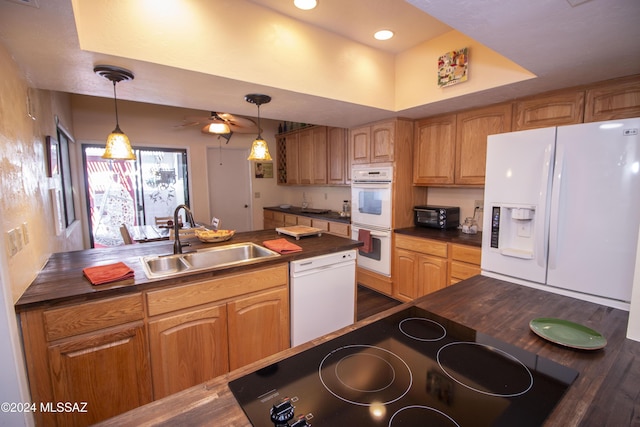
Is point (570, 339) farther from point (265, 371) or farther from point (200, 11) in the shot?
point (200, 11)

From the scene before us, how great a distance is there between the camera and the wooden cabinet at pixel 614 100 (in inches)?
74.2

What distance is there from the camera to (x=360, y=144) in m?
3.51

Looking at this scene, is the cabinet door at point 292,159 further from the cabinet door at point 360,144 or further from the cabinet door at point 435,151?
the cabinet door at point 435,151

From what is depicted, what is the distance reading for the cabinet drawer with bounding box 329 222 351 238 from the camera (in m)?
3.75

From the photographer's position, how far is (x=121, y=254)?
198 centimetres

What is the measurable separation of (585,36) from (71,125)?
204 inches

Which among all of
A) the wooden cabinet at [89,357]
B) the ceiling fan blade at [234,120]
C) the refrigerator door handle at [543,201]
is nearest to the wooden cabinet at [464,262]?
the refrigerator door handle at [543,201]

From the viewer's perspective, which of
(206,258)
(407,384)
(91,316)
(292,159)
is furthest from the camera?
(292,159)

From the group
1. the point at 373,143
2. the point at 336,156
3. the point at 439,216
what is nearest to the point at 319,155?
the point at 336,156

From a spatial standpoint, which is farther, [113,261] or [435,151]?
[435,151]

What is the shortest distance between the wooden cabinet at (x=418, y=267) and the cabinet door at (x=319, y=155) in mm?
1729

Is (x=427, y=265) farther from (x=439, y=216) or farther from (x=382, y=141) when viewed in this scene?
(x=382, y=141)

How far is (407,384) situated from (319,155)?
12.8 ft

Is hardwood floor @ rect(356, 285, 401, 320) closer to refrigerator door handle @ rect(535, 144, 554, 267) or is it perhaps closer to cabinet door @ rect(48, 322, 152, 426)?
refrigerator door handle @ rect(535, 144, 554, 267)
